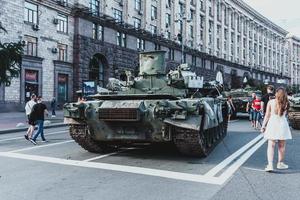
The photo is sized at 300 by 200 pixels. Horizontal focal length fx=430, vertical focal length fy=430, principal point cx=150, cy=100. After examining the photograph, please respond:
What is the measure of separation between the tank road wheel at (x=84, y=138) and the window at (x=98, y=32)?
96.7 ft

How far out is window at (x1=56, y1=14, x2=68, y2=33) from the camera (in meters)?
35.5

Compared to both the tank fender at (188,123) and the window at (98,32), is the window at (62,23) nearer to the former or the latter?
the window at (98,32)

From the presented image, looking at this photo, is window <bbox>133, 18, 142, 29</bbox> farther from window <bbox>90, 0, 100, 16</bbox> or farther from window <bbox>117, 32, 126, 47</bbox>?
window <bbox>90, 0, 100, 16</bbox>

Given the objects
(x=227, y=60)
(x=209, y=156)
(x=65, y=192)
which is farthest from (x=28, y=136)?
(x=227, y=60)

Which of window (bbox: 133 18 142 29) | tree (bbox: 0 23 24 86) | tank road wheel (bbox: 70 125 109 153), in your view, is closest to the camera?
tank road wheel (bbox: 70 125 109 153)

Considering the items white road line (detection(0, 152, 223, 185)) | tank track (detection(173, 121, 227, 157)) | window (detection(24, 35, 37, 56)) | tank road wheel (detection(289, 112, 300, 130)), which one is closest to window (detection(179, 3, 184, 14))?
window (detection(24, 35, 37, 56))

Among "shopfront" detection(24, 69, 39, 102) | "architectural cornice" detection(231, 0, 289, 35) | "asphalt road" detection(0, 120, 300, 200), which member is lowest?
"asphalt road" detection(0, 120, 300, 200)

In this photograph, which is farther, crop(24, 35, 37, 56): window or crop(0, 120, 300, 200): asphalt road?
crop(24, 35, 37, 56): window

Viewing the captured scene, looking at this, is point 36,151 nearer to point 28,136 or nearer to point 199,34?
point 28,136

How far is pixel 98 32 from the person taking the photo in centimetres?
3956

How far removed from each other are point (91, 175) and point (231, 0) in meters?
71.6

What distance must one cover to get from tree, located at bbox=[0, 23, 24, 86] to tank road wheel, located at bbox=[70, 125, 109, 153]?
41.5 ft

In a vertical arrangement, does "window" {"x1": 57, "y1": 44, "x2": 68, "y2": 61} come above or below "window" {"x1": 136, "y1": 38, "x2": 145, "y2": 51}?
below

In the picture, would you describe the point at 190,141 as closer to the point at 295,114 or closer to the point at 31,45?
the point at 295,114
